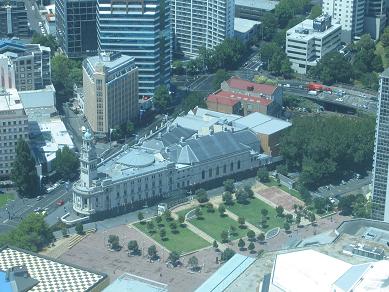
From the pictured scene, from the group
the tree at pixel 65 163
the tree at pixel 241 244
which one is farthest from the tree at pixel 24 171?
the tree at pixel 241 244

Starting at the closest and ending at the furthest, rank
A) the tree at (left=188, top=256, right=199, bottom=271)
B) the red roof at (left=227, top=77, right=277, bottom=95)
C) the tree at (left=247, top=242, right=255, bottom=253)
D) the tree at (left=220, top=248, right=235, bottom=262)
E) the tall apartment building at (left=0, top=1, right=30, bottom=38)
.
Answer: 1. the tree at (left=188, top=256, right=199, bottom=271)
2. the tree at (left=220, top=248, right=235, bottom=262)
3. the tree at (left=247, top=242, right=255, bottom=253)
4. the red roof at (left=227, top=77, right=277, bottom=95)
5. the tall apartment building at (left=0, top=1, right=30, bottom=38)

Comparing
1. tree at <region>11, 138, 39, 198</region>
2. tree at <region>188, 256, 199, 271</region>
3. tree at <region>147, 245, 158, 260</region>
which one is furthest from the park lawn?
tree at <region>11, 138, 39, 198</region>

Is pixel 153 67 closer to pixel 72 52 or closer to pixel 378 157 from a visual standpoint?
pixel 72 52

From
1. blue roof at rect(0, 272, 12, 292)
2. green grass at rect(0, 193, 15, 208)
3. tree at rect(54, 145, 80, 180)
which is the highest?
blue roof at rect(0, 272, 12, 292)

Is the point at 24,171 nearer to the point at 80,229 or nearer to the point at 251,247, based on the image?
the point at 80,229

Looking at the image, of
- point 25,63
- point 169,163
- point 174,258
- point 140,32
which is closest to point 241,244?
point 174,258

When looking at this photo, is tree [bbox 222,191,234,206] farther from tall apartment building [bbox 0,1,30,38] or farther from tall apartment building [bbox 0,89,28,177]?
tall apartment building [bbox 0,1,30,38]
